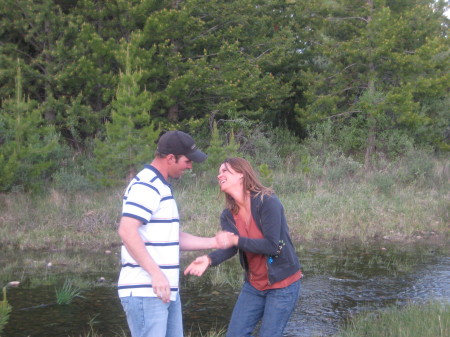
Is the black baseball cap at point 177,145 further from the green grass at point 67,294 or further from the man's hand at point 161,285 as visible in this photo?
the green grass at point 67,294

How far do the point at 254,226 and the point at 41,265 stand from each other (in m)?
7.87

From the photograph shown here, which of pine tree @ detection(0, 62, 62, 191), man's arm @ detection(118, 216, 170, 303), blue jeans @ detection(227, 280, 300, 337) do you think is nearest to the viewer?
man's arm @ detection(118, 216, 170, 303)

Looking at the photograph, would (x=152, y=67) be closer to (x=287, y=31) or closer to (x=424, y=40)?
(x=287, y=31)

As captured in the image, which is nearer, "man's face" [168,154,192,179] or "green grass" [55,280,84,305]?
"man's face" [168,154,192,179]

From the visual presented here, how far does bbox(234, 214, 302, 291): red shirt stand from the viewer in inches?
177

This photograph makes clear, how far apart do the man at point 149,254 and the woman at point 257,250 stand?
1.89ft

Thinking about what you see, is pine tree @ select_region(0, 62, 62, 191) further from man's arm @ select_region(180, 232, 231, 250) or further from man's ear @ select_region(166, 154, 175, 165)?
man's ear @ select_region(166, 154, 175, 165)

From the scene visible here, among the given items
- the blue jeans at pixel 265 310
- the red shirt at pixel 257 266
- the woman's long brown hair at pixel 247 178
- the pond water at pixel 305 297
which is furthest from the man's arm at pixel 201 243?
the pond water at pixel 305 297

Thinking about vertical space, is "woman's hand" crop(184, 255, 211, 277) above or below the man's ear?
below

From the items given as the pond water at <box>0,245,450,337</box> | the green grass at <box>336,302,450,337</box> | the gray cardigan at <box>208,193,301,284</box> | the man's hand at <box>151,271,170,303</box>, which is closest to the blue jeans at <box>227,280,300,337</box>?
the gray cardigan at <box>208,193,301,284</box>

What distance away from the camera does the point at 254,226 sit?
4559mm

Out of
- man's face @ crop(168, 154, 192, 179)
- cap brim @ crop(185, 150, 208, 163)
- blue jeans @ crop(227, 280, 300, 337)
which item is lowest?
blue jeans @ crop(227, 280, 300, 337)

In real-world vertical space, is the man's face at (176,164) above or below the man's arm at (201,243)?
above

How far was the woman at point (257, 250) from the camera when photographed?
4.38 meters
